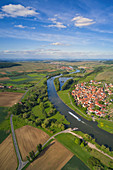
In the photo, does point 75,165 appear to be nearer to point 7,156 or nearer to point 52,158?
point 52,158

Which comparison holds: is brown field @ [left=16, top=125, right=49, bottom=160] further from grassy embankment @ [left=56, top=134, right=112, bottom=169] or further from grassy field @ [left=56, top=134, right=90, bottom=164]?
grassy embankment @ [left=56, top=134, right=112, bottom=169]

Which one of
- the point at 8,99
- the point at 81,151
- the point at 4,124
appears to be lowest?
the point at 81,151

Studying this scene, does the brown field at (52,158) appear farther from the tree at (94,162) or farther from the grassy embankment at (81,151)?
the tree at (94,162)

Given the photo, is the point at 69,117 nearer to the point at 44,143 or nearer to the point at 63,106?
the point at 63,106

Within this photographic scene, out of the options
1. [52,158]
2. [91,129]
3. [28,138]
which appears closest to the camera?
[52,158]

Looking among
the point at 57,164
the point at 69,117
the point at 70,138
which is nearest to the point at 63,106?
the point at 69,117

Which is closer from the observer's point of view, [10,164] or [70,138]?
[10,164]

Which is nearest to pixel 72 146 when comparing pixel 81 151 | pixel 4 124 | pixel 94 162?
pixel 81 151

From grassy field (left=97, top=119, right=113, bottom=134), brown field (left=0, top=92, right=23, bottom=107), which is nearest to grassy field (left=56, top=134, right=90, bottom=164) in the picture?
grassy field (left=97, top=119, right=113, bottom=134)
